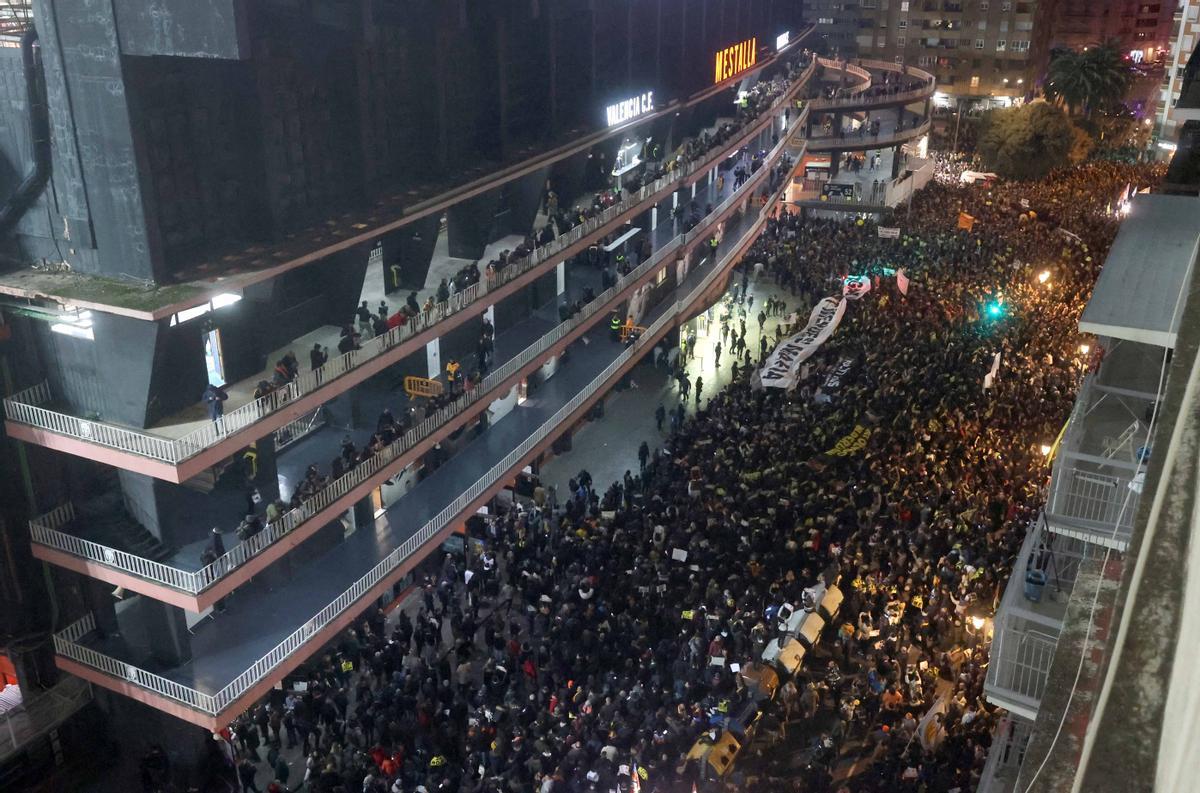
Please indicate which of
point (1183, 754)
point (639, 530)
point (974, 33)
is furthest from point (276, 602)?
point (974, 33)

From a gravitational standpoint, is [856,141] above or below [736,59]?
below

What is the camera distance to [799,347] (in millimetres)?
35562

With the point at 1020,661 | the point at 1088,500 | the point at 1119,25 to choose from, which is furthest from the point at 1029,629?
the point at 1119,25

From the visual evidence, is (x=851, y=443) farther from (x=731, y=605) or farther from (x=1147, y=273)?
(x=1147, y=273)

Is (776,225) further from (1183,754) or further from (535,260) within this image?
(1183,754)

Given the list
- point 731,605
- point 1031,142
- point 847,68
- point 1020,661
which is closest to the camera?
point 1020,661

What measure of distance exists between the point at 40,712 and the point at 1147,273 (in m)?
23.2

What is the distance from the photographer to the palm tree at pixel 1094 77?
245ft

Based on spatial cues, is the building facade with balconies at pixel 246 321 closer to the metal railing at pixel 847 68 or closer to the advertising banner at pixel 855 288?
the advertising banner at pixel 855 288

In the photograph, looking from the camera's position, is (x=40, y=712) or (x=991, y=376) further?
(x=991, y=376)

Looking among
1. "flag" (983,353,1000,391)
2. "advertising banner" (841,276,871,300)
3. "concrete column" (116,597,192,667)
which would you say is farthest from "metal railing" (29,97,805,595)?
"flag" (983,353,1000,391)

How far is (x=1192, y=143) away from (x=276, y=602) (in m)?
30.7

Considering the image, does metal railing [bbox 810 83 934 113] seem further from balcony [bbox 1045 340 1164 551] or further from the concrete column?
the concrete column

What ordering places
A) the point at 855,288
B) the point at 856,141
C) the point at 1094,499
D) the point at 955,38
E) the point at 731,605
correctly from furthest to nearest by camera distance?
the point at 955,38 < the point at 856,141 < the point at 855,288 < the point at 731,605 < the point at 1094,499
